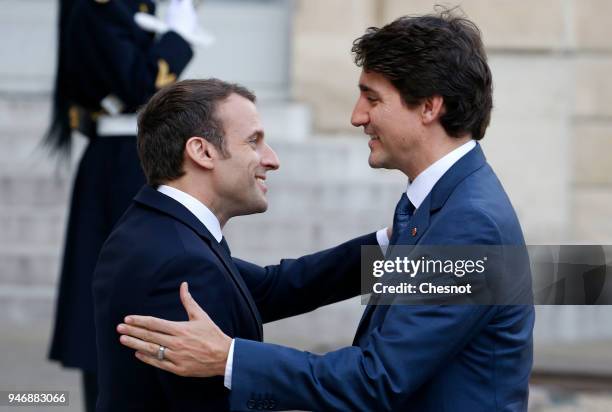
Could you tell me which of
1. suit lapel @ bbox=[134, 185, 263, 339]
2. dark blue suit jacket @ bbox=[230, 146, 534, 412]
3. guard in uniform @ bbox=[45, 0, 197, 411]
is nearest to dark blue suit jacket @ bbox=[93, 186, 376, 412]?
suit lapel @ bbox=[134, 185, 263, 339]

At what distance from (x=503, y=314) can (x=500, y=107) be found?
5478mm

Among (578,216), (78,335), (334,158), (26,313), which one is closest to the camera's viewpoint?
(78,335)

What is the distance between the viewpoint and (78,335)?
456cm

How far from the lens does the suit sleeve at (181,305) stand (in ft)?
8.30

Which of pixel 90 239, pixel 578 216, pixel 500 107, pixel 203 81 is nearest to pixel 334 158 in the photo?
pixel 500 107

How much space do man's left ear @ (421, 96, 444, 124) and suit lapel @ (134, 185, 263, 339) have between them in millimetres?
564

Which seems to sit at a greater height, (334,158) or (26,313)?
(334,158)

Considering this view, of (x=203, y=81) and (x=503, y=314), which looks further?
(x=203, y=81)

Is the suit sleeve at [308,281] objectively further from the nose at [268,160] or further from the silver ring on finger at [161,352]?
the silver ring on finger at [161,352]

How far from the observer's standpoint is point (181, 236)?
2611 millimetres

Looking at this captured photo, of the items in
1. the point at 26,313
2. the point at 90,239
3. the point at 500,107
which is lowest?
the point at 26,313

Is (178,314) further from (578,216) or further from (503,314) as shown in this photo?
(578,216)

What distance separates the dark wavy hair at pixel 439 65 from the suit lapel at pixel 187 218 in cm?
Answer: 55

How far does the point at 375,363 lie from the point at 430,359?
0.38 ft
